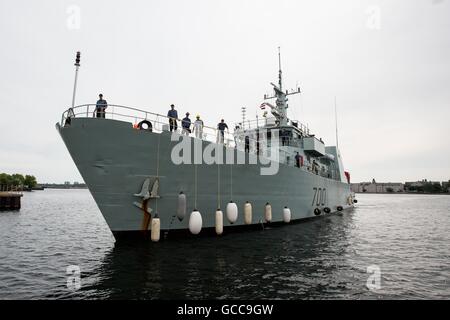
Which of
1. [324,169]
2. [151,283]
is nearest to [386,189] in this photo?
[324,169]

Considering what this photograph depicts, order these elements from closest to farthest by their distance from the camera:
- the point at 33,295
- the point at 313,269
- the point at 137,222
Answer: the point at 33,295 < the point at 313,269 < the point at 137,222

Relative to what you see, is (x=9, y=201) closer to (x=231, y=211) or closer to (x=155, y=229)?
(x=155, y=229)

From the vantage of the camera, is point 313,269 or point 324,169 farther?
point 324,169

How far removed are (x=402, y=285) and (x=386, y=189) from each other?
18029 cm

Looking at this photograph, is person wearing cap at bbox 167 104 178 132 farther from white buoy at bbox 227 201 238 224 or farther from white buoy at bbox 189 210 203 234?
white buoy at bbox 227 201 238 224

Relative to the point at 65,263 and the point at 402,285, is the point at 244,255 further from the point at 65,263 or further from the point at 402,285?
the point at 65,263

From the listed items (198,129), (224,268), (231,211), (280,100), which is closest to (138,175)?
(198,129)

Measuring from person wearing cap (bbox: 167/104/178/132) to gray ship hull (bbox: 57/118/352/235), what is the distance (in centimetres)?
71

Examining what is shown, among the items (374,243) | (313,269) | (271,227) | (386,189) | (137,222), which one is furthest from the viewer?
(386,189)

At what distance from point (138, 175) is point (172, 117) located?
2.81m

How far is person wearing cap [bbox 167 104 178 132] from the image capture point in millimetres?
11479

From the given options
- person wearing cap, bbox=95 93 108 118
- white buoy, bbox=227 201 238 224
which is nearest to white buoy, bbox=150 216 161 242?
white buoy, bbox=227 201 238 224

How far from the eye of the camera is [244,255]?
984 centimetres

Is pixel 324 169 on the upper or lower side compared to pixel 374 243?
upper
